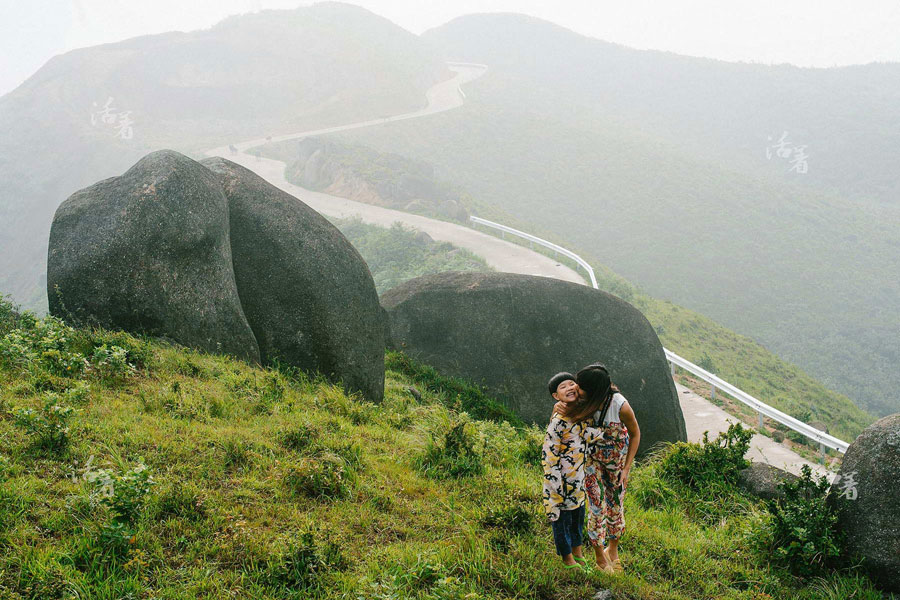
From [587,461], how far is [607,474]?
0.22 m

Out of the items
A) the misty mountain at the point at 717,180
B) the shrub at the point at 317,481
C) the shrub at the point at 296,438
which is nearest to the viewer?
the shrub at the point at 317,481

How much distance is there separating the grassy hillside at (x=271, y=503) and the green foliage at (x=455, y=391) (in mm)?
2811

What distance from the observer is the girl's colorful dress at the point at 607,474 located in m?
5.14

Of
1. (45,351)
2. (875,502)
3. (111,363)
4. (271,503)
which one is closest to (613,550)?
(875,502)

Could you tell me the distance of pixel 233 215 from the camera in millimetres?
9672

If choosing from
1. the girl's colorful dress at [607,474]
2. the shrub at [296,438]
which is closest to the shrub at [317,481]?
the shrub at [296,438]

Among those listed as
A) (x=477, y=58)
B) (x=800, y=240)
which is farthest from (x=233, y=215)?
(x=477, y=58)

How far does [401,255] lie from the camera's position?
27.6 meters

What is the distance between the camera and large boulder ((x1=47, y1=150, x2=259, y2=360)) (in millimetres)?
7934

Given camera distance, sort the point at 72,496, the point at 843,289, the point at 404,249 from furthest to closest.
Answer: the point at 843,289
the point at 404,249
the point at 72,496

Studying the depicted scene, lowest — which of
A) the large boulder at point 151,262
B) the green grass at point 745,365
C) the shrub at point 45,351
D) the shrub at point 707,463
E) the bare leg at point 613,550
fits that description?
the green grass at point 745,365

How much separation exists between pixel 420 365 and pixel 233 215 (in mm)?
4722

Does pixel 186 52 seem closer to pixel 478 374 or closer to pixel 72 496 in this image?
pixel 478 374

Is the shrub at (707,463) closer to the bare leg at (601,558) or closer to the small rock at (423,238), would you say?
the bare leg at (601,558)
